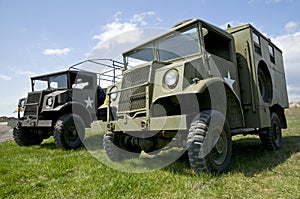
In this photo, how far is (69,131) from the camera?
6.59 metres

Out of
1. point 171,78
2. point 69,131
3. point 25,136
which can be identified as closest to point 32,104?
point 25,136

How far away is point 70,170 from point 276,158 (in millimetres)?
3690

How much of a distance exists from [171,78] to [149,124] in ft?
2.40

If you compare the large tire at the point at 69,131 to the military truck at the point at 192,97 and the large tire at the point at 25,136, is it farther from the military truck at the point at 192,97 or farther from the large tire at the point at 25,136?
the military truck at the point at 192,97

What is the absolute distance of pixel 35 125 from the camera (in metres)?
6.71

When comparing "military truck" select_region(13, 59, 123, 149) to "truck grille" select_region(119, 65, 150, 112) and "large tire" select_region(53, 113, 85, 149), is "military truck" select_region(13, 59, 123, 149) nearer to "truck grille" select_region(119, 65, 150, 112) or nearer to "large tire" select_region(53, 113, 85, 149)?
"large tire" select_region(53, 113, 85, 149)

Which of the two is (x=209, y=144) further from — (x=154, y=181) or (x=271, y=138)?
(x=271, y=138)

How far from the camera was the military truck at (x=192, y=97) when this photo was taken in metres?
3.37

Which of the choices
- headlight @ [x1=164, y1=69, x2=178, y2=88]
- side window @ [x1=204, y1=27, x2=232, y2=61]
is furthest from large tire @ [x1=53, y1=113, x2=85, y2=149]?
side window @ [x1=204, y1=27, x2=232, y2=61]

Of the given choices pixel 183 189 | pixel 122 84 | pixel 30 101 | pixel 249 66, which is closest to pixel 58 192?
pixel 183 189

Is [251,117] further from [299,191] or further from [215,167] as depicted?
[299,191]

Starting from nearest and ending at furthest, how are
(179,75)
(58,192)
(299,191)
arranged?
(299,191) → (58,192) → (179,75)

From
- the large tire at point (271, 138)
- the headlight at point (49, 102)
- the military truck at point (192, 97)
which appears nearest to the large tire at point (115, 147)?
the military truck at point (192, 97)

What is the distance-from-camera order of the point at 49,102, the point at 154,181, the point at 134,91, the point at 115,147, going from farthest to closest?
the point at 49,102
the point at 115,147
the point at 134,91
the point at 154,181
